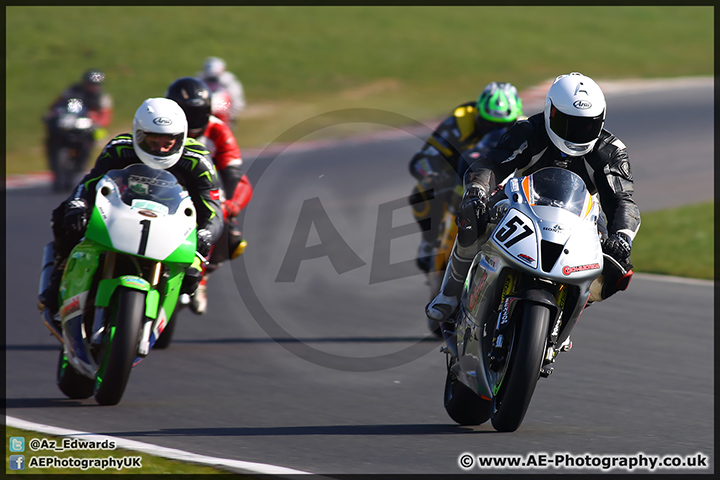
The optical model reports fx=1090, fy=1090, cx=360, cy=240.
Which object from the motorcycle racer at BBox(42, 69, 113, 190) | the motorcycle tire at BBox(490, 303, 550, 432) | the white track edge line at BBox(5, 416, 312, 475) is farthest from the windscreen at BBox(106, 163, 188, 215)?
the motorcycle racer at BBox(42, 69, 113, 190)

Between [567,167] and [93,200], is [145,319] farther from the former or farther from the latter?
[567,167]

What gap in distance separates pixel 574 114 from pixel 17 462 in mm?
3313

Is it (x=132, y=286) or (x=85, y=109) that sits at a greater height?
(x=132, y=286)

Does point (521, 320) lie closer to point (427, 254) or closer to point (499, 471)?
point (499, 471)

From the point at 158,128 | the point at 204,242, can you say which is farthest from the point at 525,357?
the point at 158,128

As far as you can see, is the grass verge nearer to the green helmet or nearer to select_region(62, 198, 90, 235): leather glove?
the green helmet

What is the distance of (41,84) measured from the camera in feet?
98.9

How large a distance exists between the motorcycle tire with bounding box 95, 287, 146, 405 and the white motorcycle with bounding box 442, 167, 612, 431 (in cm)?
179

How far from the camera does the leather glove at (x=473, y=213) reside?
562cm

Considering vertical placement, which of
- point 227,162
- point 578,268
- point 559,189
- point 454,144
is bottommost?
point 227,162

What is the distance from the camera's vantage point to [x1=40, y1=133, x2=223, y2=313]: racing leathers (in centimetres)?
653

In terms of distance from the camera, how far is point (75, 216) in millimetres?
6371

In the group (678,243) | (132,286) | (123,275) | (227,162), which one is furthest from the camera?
(678,243)
